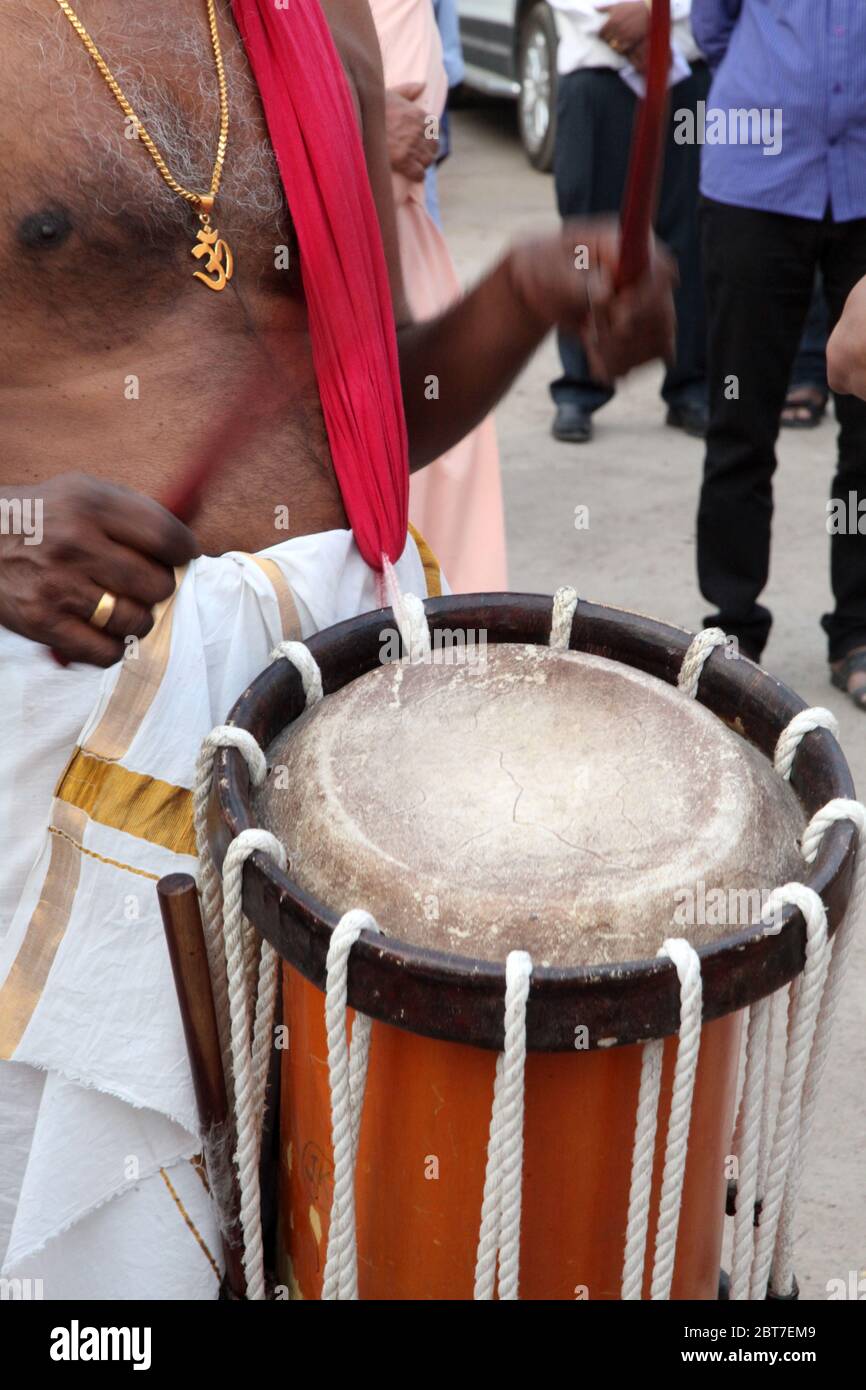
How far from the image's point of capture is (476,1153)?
3.42 feet

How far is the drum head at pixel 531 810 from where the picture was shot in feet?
3.25

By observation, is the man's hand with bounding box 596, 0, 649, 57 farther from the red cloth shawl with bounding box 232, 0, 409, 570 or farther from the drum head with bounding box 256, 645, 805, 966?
the drum head with bounding box 256, 645, 805, 966

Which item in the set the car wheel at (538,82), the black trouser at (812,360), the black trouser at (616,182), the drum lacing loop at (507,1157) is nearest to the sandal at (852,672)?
the black trouser at (616,182)

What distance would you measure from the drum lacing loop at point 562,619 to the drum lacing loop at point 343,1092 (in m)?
0.39

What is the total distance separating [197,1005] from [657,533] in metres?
3.01

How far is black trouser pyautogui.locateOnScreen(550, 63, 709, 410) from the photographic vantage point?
173 inches

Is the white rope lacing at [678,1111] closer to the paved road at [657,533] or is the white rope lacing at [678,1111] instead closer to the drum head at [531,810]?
the drum head at [531,810]

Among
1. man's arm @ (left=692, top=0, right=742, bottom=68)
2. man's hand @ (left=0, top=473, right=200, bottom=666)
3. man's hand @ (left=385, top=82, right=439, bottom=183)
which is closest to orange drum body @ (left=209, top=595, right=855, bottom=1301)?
man's hand @ (left=0, top=473, right=200, bottom=666)

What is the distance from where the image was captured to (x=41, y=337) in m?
1.29

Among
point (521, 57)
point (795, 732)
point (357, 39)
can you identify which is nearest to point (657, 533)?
point (357, 39)

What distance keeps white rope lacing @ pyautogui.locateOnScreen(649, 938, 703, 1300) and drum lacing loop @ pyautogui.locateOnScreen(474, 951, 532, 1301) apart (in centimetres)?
10
